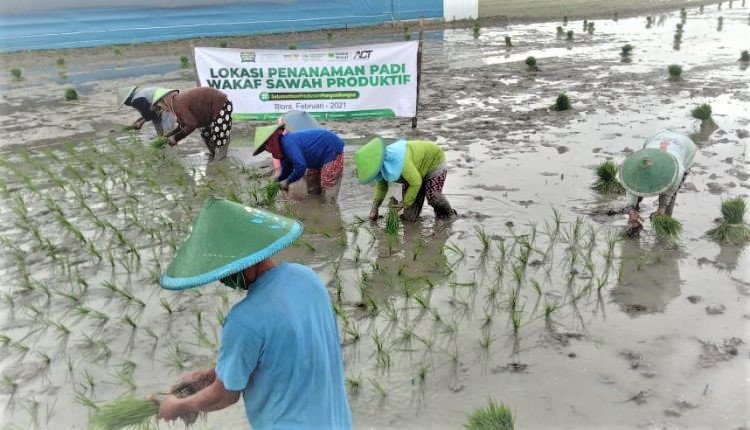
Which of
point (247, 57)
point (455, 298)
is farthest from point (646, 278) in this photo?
point (247, 57)

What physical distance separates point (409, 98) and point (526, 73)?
5.07 m

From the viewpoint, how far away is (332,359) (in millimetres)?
1806

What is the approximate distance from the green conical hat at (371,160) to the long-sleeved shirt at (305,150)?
1064 millimetres

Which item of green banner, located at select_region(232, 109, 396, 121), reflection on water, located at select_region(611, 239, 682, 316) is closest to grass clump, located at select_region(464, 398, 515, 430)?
reflection on water, located at select_region(611, 239, 682, 316)

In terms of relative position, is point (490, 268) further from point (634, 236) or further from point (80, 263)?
point (80, 263)

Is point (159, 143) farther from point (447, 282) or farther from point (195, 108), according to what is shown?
point (447, 282)

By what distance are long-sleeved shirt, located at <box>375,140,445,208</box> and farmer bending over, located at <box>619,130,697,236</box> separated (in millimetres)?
1551

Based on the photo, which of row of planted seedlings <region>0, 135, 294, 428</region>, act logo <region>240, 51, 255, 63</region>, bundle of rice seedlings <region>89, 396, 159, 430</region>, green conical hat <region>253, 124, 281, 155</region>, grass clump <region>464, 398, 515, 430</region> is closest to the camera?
bundle of rice seedlings <region>89, 396, 159, 430</region>

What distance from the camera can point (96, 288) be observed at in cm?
422

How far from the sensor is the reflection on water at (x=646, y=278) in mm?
3787

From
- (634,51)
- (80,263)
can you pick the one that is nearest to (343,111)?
(80,263)

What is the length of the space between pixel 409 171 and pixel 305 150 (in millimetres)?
1374

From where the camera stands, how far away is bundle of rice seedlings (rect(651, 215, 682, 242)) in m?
4.44

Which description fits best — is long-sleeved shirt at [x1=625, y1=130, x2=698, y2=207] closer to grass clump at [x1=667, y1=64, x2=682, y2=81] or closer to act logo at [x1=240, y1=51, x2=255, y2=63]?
act logo at [x1=240, y1=51, x2=255, y2=63]
